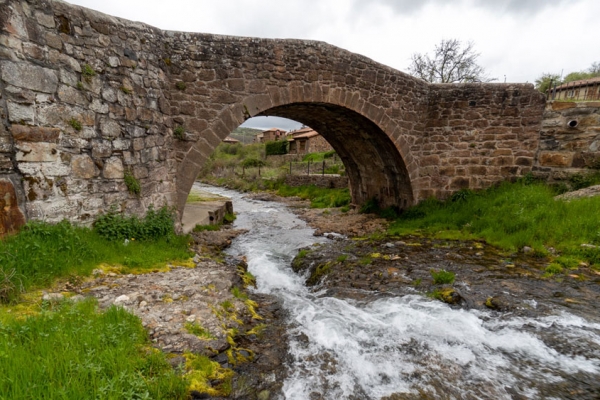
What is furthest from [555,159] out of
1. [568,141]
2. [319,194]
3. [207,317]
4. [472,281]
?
[319,194]

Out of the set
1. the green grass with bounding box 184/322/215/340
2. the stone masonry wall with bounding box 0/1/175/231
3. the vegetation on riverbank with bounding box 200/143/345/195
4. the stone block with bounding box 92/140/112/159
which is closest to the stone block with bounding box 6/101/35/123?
the stone masonry wall with bounding box 0/1/175/231

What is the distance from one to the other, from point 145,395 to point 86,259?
2.58m

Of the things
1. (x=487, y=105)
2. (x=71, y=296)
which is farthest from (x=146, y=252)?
(x=487, y=105)

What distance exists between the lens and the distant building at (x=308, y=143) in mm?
30362

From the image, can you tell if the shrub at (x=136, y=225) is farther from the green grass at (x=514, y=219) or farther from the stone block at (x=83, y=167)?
the green grass at (x=514, y=219)

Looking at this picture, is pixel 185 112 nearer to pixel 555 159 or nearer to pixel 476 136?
pixel 476 136

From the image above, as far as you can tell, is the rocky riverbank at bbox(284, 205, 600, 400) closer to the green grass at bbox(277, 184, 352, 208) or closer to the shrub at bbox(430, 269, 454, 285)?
the shrub at bbox(430, 269, 454, 285)

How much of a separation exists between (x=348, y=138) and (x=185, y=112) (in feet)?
17.9

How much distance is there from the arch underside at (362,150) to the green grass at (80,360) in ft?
20.2

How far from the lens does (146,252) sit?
4676mm

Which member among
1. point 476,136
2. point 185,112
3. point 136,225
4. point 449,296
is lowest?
point 449,296

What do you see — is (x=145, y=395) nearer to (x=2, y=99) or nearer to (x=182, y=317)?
(x=182, y=317)

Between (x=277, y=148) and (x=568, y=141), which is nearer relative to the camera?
(x=568, y=141)

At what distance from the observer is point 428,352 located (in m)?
3.32
